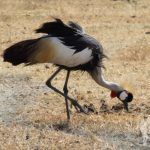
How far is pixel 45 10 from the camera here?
2117cm

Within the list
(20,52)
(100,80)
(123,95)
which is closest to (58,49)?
(20,52)

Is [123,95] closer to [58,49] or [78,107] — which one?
[78,107]

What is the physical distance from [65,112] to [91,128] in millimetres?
1171

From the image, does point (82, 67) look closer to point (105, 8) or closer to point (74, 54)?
point (74, 54)

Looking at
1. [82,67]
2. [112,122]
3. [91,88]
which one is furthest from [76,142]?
[91,88]

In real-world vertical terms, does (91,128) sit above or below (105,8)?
above

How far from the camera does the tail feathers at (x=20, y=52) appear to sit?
7871mm

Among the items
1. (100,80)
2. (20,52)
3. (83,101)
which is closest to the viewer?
(20,52)

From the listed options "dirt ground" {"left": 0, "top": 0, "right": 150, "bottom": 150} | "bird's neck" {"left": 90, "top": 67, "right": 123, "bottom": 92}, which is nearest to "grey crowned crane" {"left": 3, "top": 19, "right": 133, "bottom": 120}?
"bird's neck" {"left": 90, "top": 67, "right": 123, "bottom": 92}

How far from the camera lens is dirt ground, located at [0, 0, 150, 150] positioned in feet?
22.3

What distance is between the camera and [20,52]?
788 cm

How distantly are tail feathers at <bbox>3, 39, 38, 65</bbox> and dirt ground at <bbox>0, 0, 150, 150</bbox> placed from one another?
794 mm

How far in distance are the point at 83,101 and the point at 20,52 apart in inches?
72.4

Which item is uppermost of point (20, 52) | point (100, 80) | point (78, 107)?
point (20, 52)
